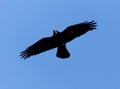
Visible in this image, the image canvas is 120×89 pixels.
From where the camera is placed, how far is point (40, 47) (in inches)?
605

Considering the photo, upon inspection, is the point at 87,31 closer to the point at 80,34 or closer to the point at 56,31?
the point at 80,34

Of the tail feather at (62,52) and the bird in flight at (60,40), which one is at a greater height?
the bird in flight at (60,40)

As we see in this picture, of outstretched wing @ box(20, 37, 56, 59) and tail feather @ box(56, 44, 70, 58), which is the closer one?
tail feather @ box(56, 44, 70, 58)

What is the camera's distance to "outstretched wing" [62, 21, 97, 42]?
14.7 meters

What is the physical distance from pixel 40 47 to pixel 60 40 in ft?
3.37

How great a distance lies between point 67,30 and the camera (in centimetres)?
1494

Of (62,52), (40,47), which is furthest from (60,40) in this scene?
(40,47)

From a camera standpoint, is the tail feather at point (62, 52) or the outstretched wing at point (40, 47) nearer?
the tail feather at point (62, 52)

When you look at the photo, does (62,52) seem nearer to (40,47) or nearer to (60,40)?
(60,40)

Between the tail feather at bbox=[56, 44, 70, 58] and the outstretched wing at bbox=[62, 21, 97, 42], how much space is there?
308 millimetres

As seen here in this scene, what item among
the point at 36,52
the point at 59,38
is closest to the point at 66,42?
the point at 59,38

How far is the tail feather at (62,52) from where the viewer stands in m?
14.7

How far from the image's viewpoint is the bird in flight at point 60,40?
14715mm

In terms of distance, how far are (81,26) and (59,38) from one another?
1141mm
